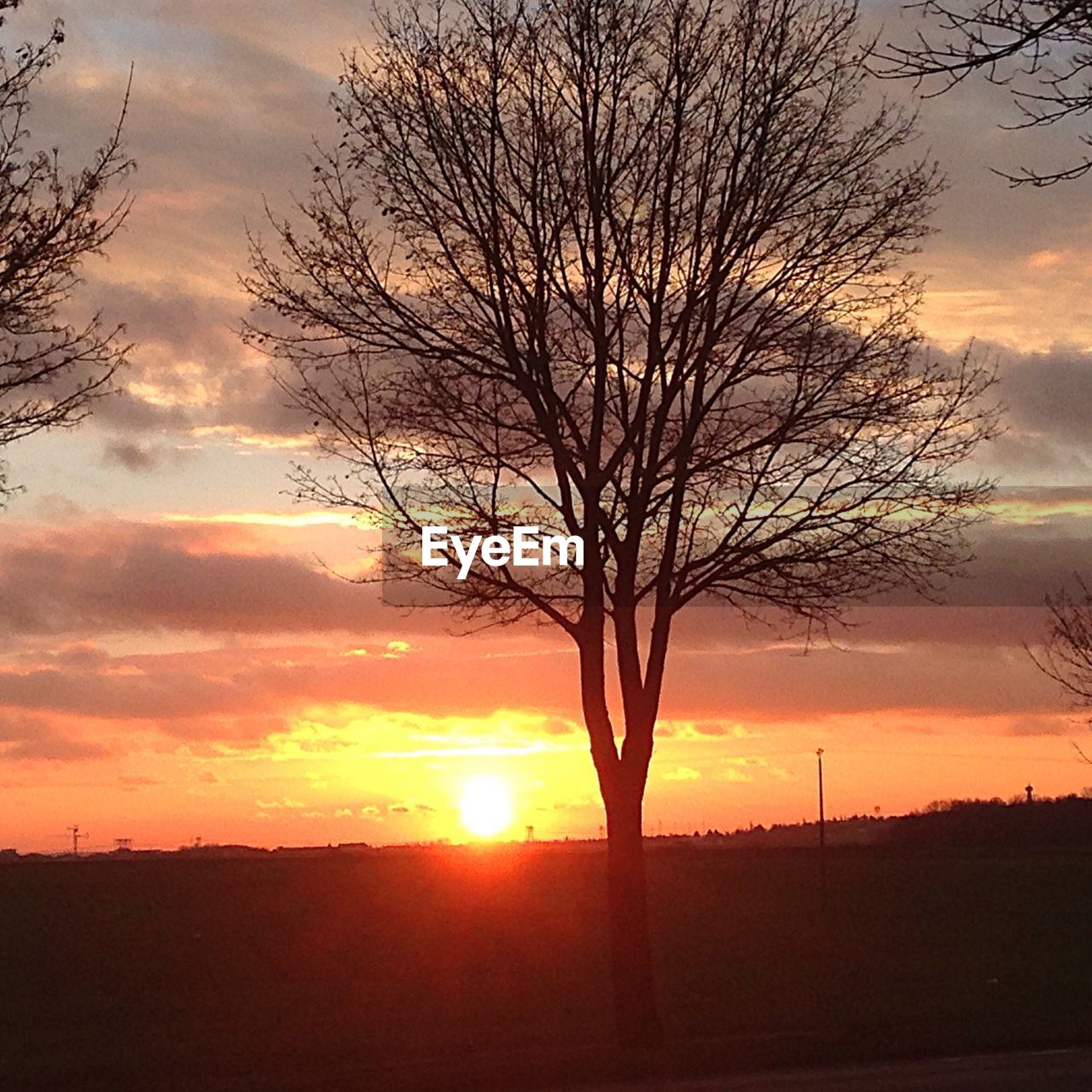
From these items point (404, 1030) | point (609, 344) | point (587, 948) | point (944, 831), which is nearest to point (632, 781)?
point (609, 344)

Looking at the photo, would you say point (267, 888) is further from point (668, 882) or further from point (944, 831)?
point (944, 831)

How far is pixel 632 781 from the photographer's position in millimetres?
18750

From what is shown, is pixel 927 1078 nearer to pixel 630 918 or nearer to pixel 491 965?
pixel 630 918

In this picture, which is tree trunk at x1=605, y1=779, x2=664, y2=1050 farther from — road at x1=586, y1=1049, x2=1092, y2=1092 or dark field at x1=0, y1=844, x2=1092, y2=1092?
road at x1=586, y1=1049, x2=1092, y2=1092

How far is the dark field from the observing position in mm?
23094

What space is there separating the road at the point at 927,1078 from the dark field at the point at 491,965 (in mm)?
1007

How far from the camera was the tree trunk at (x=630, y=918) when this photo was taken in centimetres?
1872

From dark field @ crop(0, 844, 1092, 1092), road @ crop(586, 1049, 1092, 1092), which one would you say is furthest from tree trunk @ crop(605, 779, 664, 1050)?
road @ crop(586, 1049, 1092, 1092)

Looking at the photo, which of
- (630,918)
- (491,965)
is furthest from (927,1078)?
(491,965)

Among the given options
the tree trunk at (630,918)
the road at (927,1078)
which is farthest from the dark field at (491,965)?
the road at (927,1078)

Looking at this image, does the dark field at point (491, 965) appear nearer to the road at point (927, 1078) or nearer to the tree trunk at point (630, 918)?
the tree trunk at point (630, 918)

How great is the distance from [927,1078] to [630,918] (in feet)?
12.6

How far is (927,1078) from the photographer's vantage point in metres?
19.0

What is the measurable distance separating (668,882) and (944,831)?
4173 cm
